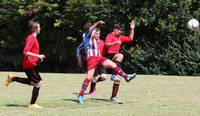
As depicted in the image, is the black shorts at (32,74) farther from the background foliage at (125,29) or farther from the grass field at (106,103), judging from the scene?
the background foliage at (125,29)

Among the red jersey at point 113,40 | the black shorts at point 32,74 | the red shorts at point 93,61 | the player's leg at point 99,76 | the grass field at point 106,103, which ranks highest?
the red jersey at point 113,40

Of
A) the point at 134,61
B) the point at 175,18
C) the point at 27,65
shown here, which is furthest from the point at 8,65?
the point at 27,65

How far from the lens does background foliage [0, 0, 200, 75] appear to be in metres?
33.9

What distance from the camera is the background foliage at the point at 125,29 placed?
33.9 metres

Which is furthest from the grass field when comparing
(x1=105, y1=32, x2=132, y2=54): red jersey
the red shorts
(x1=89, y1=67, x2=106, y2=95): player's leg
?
(x1=105, y1=32, x2=132, y2=54): red jersey

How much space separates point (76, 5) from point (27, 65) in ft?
82.1

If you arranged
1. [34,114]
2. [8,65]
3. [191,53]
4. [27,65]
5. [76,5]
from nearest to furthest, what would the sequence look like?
[34,114] → [27,65] → [191,53] → [76,5] → [8,65]

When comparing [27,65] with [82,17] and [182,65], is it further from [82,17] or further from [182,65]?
[82,17]

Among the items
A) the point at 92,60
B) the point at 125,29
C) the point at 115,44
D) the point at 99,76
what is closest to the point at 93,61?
the point at 92,60

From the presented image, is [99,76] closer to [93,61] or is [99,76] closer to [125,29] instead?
[93,61]

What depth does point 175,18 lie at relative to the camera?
111 ft

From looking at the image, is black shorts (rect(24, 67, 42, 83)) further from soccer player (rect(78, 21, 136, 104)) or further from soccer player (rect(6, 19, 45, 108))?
soccer player (rect(78, 21, 136, 104))

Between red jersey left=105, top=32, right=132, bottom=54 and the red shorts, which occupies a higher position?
red jersey left=105, top=32, right=132, bottom=54

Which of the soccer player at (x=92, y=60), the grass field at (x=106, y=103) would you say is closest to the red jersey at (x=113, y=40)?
the grass field at (x=106, y=103)
